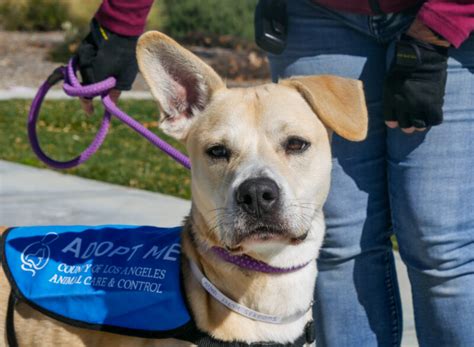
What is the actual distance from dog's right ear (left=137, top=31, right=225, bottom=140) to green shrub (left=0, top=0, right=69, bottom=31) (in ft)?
64.4

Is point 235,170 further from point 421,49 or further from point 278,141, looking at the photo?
point 421,49

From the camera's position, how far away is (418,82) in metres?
3.63

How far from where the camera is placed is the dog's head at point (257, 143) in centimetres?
334

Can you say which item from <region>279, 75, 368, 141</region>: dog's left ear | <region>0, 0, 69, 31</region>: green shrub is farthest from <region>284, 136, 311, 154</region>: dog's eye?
<region>0, 0, 69, 31</region>: green shrub

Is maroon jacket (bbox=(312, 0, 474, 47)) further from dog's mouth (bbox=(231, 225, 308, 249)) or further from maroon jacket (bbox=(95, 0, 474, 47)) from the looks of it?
dog's mouth (bbox=(231, 225, 308, 249))

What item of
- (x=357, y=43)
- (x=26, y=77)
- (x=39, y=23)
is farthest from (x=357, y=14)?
(x=39, y=23)

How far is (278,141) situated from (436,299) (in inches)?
36.0

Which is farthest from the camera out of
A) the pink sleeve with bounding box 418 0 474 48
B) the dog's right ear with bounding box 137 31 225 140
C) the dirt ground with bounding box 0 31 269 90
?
the dirt ground with bounding box 0 31 269 90

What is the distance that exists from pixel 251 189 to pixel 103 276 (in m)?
0.73

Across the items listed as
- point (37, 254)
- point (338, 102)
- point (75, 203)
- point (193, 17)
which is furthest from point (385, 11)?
point (193, 17)

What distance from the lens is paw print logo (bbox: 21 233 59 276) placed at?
3777 mm

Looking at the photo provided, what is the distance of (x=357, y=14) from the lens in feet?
12.7

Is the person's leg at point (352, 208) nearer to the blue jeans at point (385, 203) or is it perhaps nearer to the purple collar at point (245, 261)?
the blue jeans at point (385, 203)

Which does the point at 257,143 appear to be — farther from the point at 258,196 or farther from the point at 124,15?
the point at 124,15
